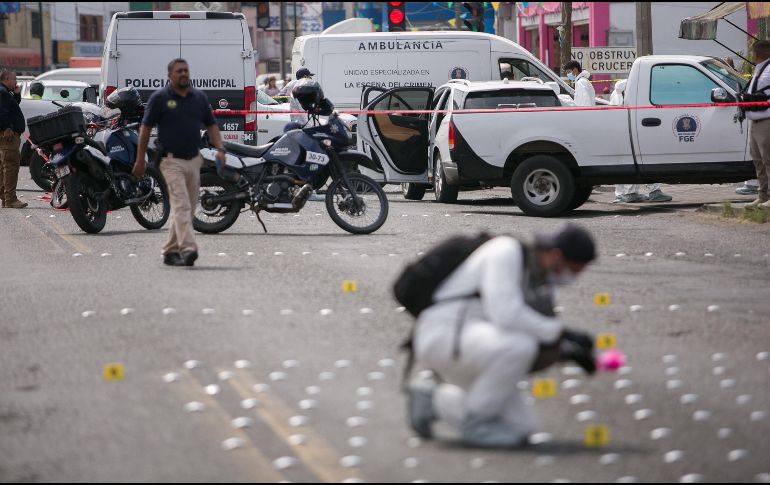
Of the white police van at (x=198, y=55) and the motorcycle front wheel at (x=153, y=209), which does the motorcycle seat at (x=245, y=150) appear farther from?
the white police van at (x=198, y=55)

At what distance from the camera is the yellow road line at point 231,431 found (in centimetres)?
576

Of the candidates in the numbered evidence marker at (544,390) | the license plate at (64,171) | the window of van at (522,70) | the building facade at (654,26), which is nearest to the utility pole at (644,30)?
the window of van at (522,70)

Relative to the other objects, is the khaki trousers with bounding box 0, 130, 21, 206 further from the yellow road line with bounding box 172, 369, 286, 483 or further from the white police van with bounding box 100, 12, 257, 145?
the yellow road line with bounding box 172, 369, 286, 483

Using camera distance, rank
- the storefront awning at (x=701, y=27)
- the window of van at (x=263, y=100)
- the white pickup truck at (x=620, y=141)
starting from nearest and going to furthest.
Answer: the white pickup truck at (x=620, y=141)
the storefront awning at (x=701, y=27)
the window of van at (x=263, y=100)

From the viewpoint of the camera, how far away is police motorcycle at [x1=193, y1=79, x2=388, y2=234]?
1524 centimetres

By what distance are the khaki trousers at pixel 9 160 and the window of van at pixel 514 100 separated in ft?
20.3

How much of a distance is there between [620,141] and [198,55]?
8.04m

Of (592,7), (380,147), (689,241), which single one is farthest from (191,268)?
(592,7)

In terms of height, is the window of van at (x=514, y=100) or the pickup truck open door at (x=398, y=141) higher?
the window of van at (x=514, y=100)

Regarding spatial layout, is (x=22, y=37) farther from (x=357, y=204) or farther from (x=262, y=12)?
(x=357, y=204)

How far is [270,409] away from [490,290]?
1.41m

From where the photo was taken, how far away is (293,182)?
50.4 feet

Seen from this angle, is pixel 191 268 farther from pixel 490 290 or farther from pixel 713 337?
pixel 490 290

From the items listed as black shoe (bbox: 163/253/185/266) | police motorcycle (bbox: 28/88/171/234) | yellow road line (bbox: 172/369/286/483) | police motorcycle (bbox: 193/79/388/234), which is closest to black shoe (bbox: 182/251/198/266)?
black shoe (bbox: 163/253/185/266)
